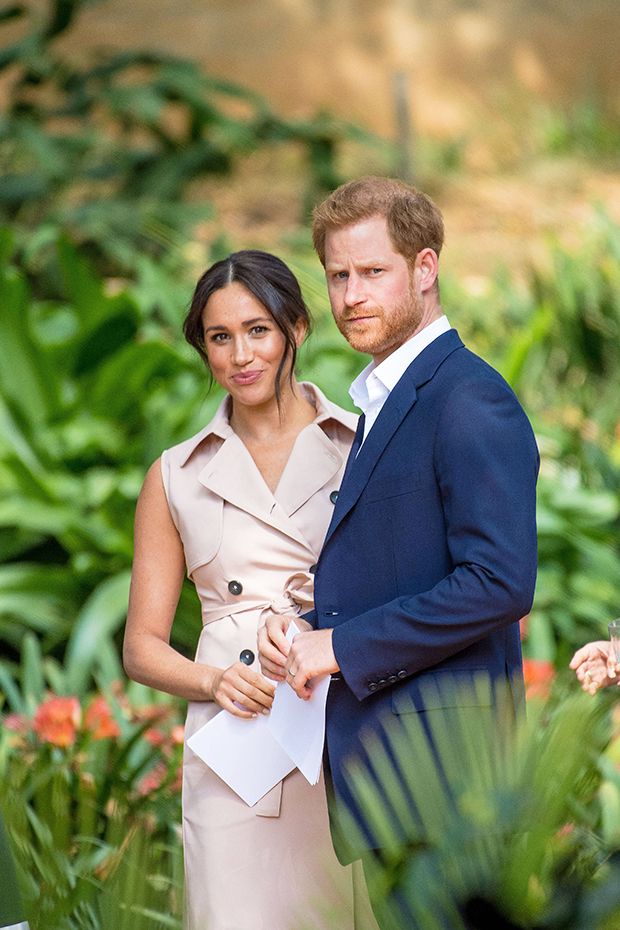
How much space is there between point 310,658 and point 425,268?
51 cm

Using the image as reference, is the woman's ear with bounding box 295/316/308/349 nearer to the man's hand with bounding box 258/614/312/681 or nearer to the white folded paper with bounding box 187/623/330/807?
the man's hand with bounding box 258/614/312/681

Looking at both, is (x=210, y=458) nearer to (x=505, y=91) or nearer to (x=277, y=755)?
(x=277, y=755)

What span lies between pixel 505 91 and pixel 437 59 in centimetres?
81

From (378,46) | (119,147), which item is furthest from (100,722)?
(378,46)

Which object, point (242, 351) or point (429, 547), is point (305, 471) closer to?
point (242, 351)

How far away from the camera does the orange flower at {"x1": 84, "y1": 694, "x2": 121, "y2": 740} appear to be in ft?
7.88

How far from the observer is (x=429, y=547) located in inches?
49.4

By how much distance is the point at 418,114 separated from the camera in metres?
10.6

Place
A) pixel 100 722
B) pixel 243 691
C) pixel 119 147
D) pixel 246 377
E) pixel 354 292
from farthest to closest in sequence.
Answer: pixel 119 147
pixel 100 722
pixel 246 377
pixel 243 691
pixel 354 292

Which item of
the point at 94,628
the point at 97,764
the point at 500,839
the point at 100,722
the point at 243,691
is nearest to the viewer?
the point at 500,839

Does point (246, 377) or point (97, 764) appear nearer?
point (246, 377)

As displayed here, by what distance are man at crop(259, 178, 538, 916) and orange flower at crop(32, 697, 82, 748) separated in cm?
123

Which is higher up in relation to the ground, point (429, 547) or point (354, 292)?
point (354, 292)

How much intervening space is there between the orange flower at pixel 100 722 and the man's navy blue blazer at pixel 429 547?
119 cm
